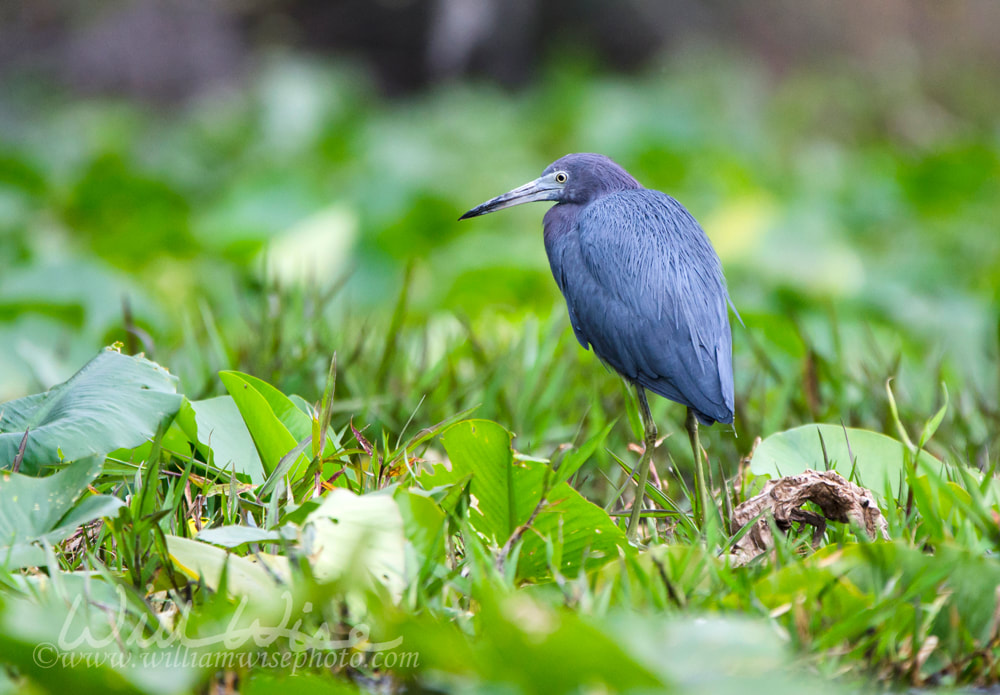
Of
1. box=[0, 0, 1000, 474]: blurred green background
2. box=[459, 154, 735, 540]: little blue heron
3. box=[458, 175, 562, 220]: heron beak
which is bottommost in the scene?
box=[0, 0, 1000, 474]: blurred green background

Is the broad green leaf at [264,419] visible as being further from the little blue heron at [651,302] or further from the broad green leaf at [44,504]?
the little blue heron at [651,302]

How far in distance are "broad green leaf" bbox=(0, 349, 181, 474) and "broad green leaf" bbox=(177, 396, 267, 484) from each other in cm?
7

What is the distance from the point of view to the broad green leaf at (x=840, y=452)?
1798 millimetres

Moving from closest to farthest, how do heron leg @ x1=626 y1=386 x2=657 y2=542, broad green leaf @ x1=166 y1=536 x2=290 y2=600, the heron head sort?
1. broad green leaf @ x1=166 y1=536 x2=290 y2=600
2. heron leg @ x1=626 y1=386 x2=657 y2=542
3. the heron head

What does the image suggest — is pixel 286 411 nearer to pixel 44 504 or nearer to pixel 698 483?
pixel 44 504

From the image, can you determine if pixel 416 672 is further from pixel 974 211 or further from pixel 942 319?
pixel 974 211

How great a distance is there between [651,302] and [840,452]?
1.56 ft

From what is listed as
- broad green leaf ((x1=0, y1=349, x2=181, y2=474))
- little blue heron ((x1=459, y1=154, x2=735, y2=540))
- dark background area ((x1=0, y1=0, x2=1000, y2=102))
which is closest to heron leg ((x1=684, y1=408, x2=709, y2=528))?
little blue heron ((x1=459, y1=154, x2=735, y2=540))

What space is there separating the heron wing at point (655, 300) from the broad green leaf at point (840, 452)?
214 millimetres

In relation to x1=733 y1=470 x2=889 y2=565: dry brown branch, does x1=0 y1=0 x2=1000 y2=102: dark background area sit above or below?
above

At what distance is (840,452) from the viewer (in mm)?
1824

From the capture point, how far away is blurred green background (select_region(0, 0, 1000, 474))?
2635 mm

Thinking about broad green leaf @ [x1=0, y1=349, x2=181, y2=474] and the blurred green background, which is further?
the blurred green background

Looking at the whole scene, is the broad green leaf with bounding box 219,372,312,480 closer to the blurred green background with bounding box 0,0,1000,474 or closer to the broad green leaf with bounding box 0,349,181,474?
the broad green leaf with bounding box 0,349,181,474
